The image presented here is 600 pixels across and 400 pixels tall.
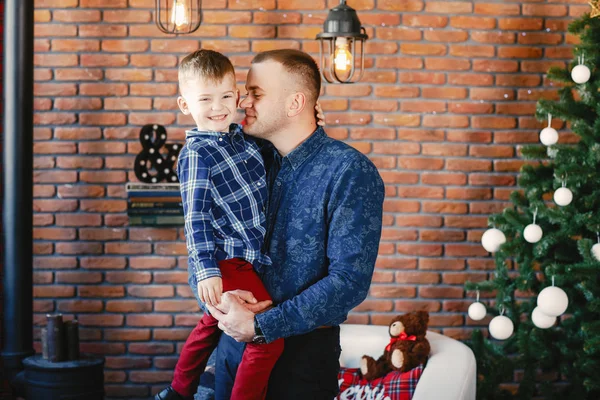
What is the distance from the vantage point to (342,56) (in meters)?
3.10

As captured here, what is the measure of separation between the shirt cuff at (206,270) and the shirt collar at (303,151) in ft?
1.16

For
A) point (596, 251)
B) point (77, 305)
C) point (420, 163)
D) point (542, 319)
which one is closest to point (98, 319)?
point (77, 305)

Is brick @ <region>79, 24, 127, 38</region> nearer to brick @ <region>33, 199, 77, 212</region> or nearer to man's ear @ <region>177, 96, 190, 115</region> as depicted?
brick @ <region>33, 199, 77, 212</region>

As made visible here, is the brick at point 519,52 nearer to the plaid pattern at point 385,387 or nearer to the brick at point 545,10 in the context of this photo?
the brick at point 545,10

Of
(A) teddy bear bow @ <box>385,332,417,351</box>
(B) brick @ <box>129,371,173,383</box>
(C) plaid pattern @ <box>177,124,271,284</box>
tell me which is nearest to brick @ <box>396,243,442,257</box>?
(A) teddy bear bow @ <box>385,332,417,351</box>

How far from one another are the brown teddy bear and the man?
1191mm

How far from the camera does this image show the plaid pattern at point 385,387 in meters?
2.98

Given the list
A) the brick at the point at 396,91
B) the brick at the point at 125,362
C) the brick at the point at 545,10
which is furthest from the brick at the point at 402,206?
the brick at the point at 125,362

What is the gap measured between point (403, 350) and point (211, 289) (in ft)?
4.99

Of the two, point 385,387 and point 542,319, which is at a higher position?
point 542,319

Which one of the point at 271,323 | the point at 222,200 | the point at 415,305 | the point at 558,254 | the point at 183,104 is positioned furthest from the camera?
the point at 415,305

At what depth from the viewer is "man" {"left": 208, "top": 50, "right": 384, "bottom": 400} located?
1.71 metres

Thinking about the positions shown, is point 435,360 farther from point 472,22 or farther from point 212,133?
point 472,22

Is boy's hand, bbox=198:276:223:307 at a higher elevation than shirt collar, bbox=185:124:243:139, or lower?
lower
